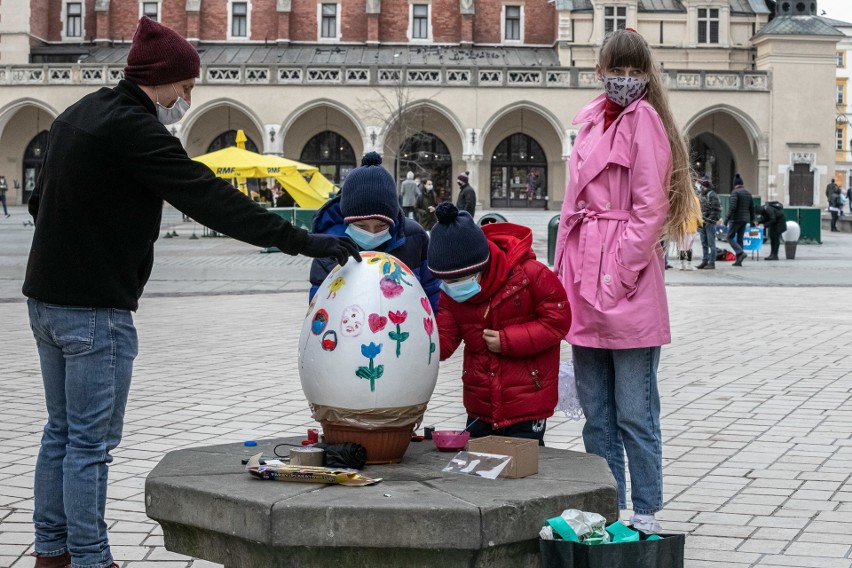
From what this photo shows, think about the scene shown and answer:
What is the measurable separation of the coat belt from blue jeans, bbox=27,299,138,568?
1642 mm

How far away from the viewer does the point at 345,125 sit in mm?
51312

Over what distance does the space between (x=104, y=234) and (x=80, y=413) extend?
0.58 metres

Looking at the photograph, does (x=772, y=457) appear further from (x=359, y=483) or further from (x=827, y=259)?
(x=827, y=259)

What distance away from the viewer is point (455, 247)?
416cm

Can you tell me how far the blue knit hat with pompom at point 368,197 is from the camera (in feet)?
15.0

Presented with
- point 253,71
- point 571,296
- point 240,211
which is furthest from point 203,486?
point 253,71

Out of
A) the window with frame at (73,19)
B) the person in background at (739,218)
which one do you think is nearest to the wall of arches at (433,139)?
the window with frame at (73,19)

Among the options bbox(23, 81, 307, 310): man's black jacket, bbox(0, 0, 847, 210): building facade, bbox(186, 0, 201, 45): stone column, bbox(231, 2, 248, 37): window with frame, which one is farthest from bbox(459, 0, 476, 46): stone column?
bbox(23, 81, 307, 310): man's black jacket

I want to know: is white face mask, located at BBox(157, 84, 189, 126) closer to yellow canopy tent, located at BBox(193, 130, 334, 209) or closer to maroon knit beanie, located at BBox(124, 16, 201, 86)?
maroon knit beanie, located at BBox(124, 16, 201, 86)

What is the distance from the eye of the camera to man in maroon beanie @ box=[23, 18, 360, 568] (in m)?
3.77

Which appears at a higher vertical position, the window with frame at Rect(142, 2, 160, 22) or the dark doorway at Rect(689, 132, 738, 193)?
the window with frame at Rect(142, 2, 160, 22)

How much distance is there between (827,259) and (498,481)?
71.9 feet

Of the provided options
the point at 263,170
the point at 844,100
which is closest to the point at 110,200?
the point at 263,170

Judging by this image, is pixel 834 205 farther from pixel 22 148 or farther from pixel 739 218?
pixel 22 148
